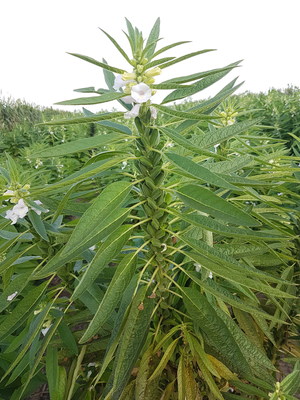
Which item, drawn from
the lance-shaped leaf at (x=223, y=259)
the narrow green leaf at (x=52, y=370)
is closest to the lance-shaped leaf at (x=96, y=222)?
the lance-shaped leaf at (x=223, y=259)

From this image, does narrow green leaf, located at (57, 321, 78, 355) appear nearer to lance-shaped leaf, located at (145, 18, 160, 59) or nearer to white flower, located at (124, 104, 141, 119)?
white flower, located at (124, 104, 141, 119)

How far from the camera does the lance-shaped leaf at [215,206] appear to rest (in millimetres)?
732

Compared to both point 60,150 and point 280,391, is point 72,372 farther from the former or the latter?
point 60,150

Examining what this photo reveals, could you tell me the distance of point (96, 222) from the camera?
73cm

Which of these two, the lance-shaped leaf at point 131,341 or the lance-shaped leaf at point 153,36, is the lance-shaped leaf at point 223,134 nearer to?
the lance-shaped leaf at point 153,36

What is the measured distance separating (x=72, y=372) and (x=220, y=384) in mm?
533

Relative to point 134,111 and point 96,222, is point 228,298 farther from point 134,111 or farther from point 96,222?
point 134,111

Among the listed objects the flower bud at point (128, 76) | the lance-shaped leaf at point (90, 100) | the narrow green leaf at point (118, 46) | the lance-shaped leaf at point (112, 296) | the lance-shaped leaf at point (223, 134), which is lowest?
the lance-shaped leaf at point (112, 296)

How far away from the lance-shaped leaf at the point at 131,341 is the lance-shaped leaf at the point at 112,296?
0.11 meters

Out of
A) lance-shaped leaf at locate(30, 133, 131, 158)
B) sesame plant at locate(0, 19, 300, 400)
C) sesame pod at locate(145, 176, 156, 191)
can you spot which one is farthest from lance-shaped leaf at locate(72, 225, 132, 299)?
lance-shaped leaf at locate(30, 133, 131, 158)

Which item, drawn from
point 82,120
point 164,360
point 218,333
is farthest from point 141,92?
point 164,360

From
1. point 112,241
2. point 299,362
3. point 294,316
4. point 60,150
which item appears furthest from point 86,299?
point 294,316

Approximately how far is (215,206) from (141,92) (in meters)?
0.31

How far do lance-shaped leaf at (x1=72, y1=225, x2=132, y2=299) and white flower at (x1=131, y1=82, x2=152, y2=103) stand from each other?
1.04ft
